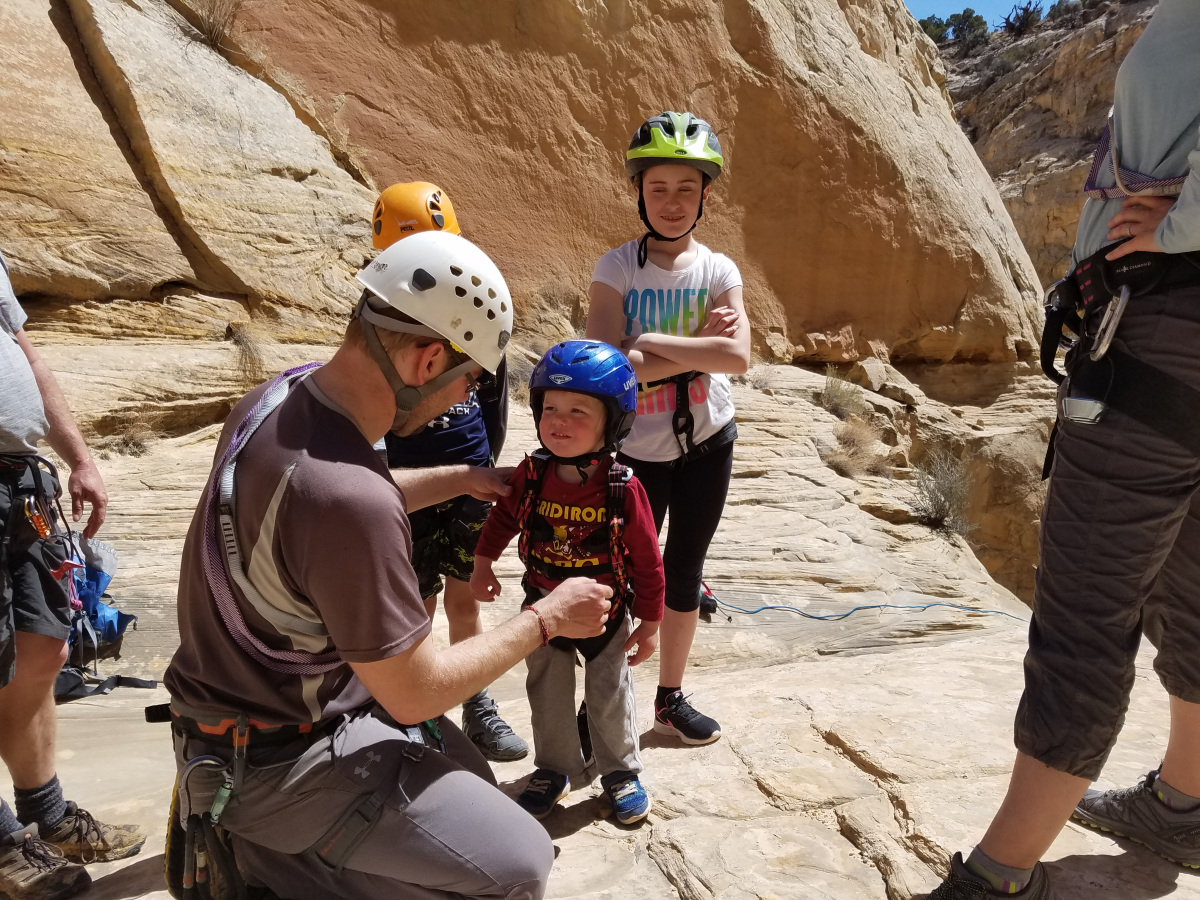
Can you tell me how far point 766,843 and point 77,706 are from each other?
9.98ft

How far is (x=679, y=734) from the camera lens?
3324 mm

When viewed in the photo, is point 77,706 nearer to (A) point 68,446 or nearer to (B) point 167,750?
(B) point 167,750

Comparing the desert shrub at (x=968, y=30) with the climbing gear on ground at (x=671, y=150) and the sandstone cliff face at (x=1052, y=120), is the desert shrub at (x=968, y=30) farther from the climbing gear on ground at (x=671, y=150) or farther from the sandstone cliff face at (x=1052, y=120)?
the climbing gear on ground at (x=671, y=150)

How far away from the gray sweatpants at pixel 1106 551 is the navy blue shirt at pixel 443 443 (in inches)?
83.1

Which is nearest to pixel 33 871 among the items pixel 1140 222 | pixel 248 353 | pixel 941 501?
pixel 1140 222

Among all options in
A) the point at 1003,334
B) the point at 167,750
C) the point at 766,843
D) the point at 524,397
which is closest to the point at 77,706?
the point at 167,750

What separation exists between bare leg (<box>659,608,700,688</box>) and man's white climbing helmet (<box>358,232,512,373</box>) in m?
1.50

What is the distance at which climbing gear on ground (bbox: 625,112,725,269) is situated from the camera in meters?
3.25

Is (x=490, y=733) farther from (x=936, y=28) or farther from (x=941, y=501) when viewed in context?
(x=936, y=28)

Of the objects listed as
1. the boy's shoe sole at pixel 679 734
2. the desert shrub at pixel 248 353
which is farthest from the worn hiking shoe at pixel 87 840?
the desert shrub at pixel 248 353

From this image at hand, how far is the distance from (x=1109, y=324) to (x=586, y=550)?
1.51 m

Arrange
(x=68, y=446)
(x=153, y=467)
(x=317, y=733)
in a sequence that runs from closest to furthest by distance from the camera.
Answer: (x=317, y=733) → (x=68, y=446) → (x=153, y=467)

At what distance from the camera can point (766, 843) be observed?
265 centimetres

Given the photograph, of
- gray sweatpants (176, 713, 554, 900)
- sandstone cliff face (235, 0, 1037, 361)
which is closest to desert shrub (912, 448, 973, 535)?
sandstone cliff face (235, 0, 1037, 361)
